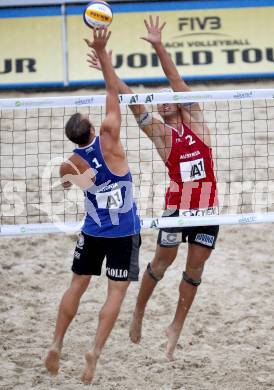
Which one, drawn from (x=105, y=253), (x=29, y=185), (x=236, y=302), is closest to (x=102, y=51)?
(x=105, y=253)

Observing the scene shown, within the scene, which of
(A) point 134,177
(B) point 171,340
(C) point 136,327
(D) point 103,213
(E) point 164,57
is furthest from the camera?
(A) point 134,177

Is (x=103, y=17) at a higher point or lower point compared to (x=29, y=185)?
higher

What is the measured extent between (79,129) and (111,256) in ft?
3.61

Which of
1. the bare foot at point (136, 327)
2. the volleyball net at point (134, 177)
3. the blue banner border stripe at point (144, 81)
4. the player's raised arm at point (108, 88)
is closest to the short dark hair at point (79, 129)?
the player's raised arm at point (108, 88)

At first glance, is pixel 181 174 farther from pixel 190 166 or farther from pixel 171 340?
pixel 171 340

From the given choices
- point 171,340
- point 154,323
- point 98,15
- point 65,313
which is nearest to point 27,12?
point 154,323

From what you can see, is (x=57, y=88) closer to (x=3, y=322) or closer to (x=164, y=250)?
(x=3, y=322)

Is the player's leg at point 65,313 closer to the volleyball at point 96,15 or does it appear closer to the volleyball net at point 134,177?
the volleyball at point 96,15

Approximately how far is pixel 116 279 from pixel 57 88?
335 inches

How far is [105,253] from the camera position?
707 centimetres

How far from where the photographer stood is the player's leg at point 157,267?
7684 mm

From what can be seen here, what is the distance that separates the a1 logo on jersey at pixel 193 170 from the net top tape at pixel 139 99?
1.87ft

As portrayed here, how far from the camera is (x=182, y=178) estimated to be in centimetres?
752

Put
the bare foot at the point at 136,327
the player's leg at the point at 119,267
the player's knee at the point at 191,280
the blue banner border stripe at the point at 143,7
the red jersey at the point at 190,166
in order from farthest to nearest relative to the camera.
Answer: the blue banner border stripe at the point at 143,7 < the bare foot at the point at 136,327 < the player's knee at the point at 191,280 < the red jersey at the point at 190,166 < the player's leg at the point at 119,267
